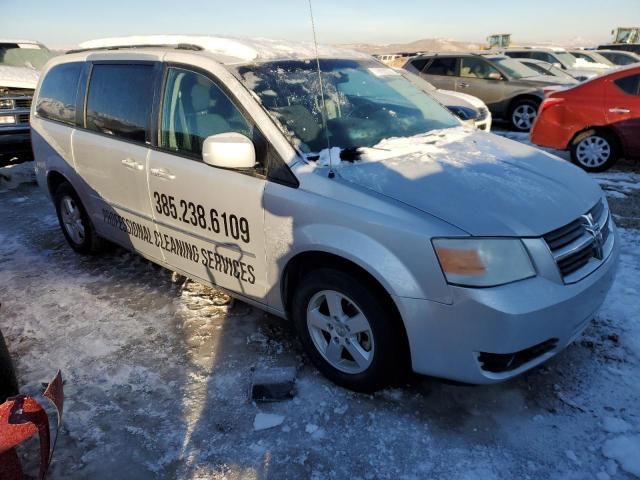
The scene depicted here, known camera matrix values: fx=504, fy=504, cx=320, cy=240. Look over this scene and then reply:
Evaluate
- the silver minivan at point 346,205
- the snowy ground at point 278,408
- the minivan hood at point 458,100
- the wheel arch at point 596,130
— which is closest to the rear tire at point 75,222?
the silver minivan at point 346,205

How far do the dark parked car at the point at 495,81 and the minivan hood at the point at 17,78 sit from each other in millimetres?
8488

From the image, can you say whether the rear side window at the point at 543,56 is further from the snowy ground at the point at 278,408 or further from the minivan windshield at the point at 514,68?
the snowy ground at the point at 278,408

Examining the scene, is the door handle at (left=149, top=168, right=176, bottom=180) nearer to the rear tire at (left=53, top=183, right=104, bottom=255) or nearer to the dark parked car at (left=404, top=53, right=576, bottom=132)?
the rear tire at (left=53, top=183, right=104, bottom=255)

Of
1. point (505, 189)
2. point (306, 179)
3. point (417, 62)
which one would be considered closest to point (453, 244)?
point (505, 189)

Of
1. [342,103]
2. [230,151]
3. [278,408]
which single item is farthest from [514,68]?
[278,408]

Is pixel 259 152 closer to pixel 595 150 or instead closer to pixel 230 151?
pixel 230 151

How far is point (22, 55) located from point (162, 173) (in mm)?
7882

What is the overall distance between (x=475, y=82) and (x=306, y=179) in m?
10.2

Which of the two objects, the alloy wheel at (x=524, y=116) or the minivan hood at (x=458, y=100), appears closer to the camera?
the minivan hood at (x=458, y=100)

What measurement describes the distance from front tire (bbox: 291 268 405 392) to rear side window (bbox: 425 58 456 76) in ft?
35.0

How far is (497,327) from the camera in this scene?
84.7 inches

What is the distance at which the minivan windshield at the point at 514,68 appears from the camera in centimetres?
1130

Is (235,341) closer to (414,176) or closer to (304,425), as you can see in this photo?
(304,425)

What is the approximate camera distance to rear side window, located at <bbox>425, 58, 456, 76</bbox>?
39.4 feet
